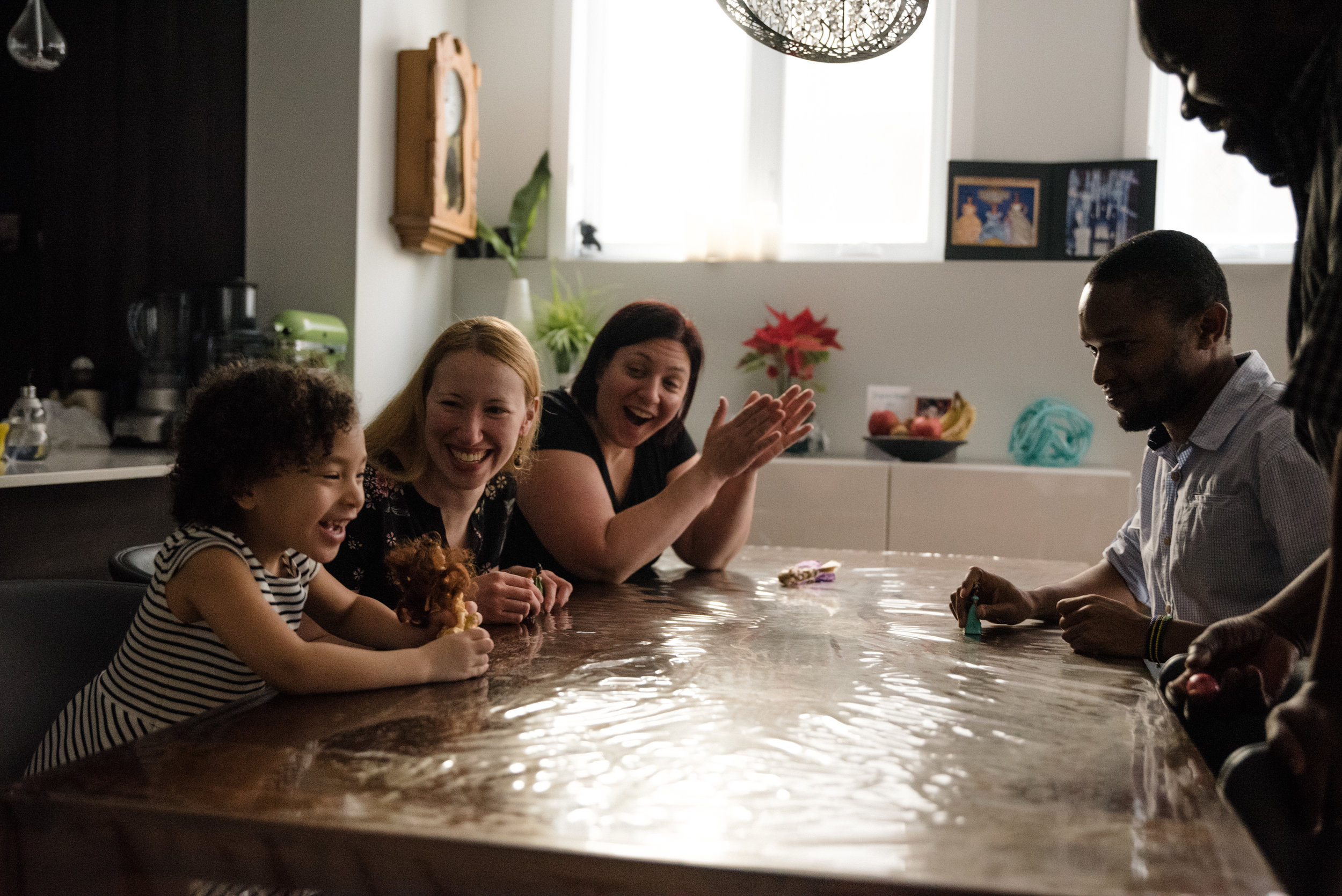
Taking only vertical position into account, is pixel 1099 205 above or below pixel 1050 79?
below

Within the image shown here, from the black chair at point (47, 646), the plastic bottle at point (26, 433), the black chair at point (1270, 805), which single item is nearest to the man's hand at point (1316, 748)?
the black chair at point (1270, 805)

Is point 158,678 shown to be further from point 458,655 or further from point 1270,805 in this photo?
point 1270,805

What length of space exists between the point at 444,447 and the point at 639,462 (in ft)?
2.36

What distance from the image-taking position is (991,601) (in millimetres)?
1555

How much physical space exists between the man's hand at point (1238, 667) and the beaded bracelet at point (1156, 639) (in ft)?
0.71

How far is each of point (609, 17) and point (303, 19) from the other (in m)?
1.35

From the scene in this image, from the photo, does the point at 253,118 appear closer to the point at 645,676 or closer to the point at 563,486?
the point at 563,486

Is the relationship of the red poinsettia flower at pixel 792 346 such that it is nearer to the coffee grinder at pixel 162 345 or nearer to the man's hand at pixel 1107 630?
the coffee grinder at pixel 162 345

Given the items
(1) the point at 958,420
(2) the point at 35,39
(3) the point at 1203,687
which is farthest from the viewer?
(1) the point at 958,420

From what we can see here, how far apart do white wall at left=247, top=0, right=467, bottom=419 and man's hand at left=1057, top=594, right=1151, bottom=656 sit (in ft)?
9.21

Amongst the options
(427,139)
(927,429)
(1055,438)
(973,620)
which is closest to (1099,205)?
(1055,438)

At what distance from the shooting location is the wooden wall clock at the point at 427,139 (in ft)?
12.1

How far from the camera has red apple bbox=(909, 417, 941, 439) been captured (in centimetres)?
380

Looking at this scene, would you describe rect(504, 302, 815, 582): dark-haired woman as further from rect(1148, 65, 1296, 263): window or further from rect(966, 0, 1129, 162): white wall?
rect(1148, 65, 1296, 263): window
